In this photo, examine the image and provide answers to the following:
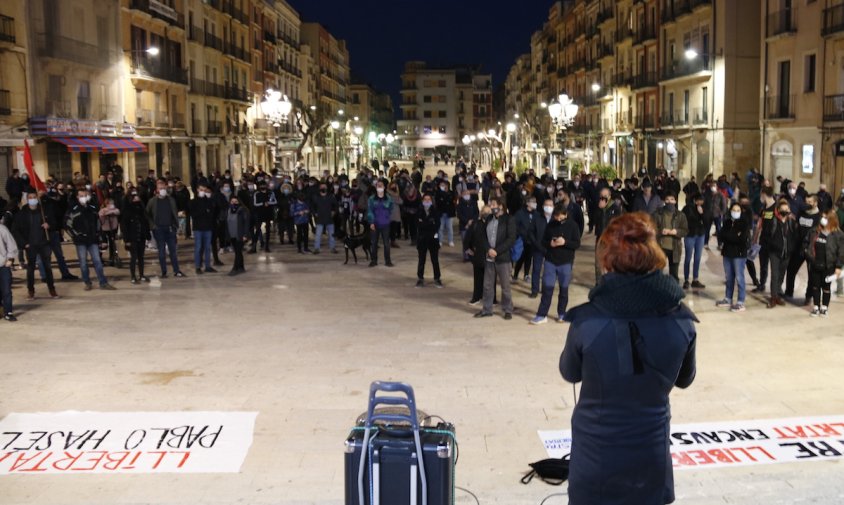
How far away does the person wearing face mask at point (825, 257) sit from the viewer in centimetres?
1186

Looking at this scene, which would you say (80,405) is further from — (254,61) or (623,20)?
(254,61)

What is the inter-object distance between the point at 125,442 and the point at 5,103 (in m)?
23.8

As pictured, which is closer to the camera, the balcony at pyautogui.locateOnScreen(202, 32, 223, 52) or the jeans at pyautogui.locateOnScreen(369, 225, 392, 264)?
the jeans at pyautogui.locateOnScreen(369, 225, 392, 264)

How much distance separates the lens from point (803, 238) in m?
12.8

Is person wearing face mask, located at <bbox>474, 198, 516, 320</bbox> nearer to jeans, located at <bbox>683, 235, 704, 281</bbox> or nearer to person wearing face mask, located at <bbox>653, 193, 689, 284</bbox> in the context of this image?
person wearing face mask, located at <bbox>653, 193, 689, 284</bbox>

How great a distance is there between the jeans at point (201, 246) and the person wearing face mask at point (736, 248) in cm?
893

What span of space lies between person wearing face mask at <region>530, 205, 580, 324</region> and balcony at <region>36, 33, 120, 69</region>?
23.8m

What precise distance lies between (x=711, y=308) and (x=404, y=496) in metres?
9.26

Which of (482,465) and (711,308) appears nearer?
(482,465)

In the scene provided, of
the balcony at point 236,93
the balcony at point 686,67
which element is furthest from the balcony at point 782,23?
the balcony at point 236,93

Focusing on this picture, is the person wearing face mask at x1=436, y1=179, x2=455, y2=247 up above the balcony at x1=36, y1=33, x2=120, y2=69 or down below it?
below

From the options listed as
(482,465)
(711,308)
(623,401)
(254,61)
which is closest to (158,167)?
(254,61)

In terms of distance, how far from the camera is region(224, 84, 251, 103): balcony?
55.0m

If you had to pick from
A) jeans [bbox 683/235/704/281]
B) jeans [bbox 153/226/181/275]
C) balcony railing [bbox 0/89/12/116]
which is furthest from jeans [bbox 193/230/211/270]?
balcony railing [bbox 0/89/12/116]
